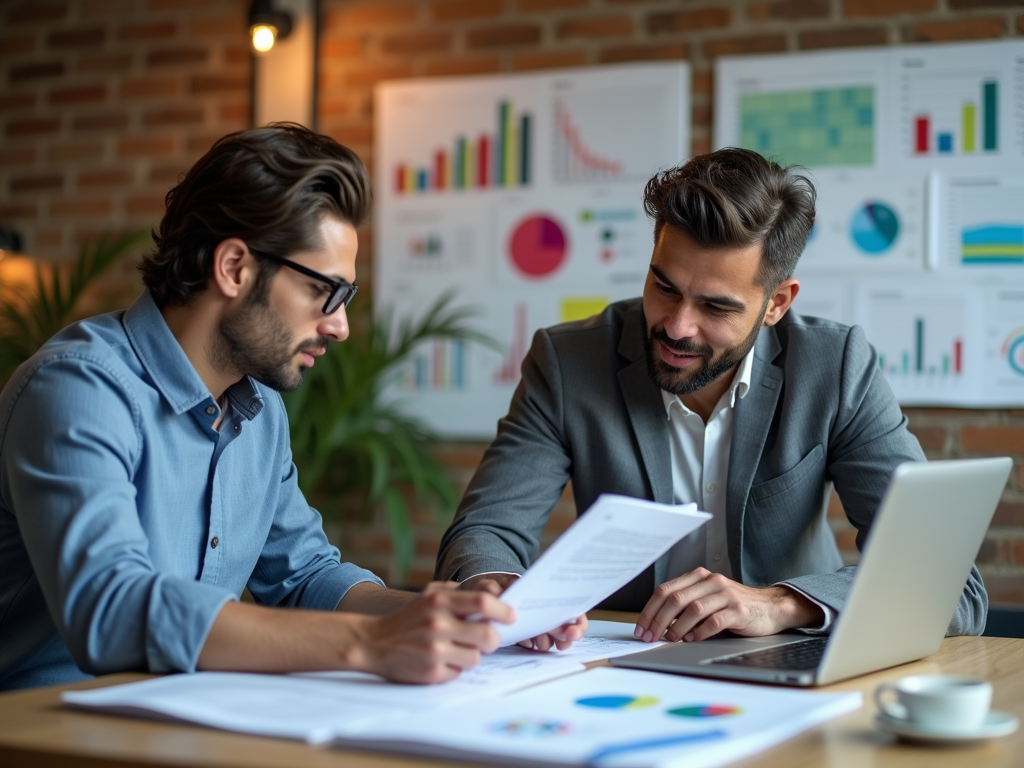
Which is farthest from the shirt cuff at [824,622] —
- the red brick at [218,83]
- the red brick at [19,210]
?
the red brick at [19,210]

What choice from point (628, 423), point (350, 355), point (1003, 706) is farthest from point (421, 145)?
point (1003, 706)

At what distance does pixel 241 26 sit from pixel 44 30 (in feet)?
2.64

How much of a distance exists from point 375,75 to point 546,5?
606 millimetres

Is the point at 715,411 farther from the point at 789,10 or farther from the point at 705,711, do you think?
the point at 789,10

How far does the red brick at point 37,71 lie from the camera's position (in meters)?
4.02

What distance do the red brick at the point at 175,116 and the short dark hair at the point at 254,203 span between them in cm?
236

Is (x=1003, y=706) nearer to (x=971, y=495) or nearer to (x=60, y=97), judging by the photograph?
(x=971, y=495)

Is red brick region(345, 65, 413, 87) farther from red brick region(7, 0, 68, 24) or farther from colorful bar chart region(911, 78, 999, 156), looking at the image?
colorful bar chart region(911, 78, 999, 156)

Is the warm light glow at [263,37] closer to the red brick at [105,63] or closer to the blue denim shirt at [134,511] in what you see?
the red brick at [105,63]

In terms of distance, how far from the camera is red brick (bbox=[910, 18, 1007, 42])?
10.0 ft

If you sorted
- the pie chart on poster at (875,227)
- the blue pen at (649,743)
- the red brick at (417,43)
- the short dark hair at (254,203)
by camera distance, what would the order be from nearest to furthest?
the blue pen at (649,743), the short dark hair at (254,203), the pie chart on poster at (875,227), the red brick at (417,43)

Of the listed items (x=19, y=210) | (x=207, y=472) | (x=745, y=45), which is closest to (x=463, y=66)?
(x=745, y=45)

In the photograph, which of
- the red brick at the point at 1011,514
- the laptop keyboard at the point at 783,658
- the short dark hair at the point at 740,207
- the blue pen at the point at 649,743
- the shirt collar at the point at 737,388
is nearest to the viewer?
the blue pen at the point at 649,743

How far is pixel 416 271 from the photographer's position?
3.57 meters
